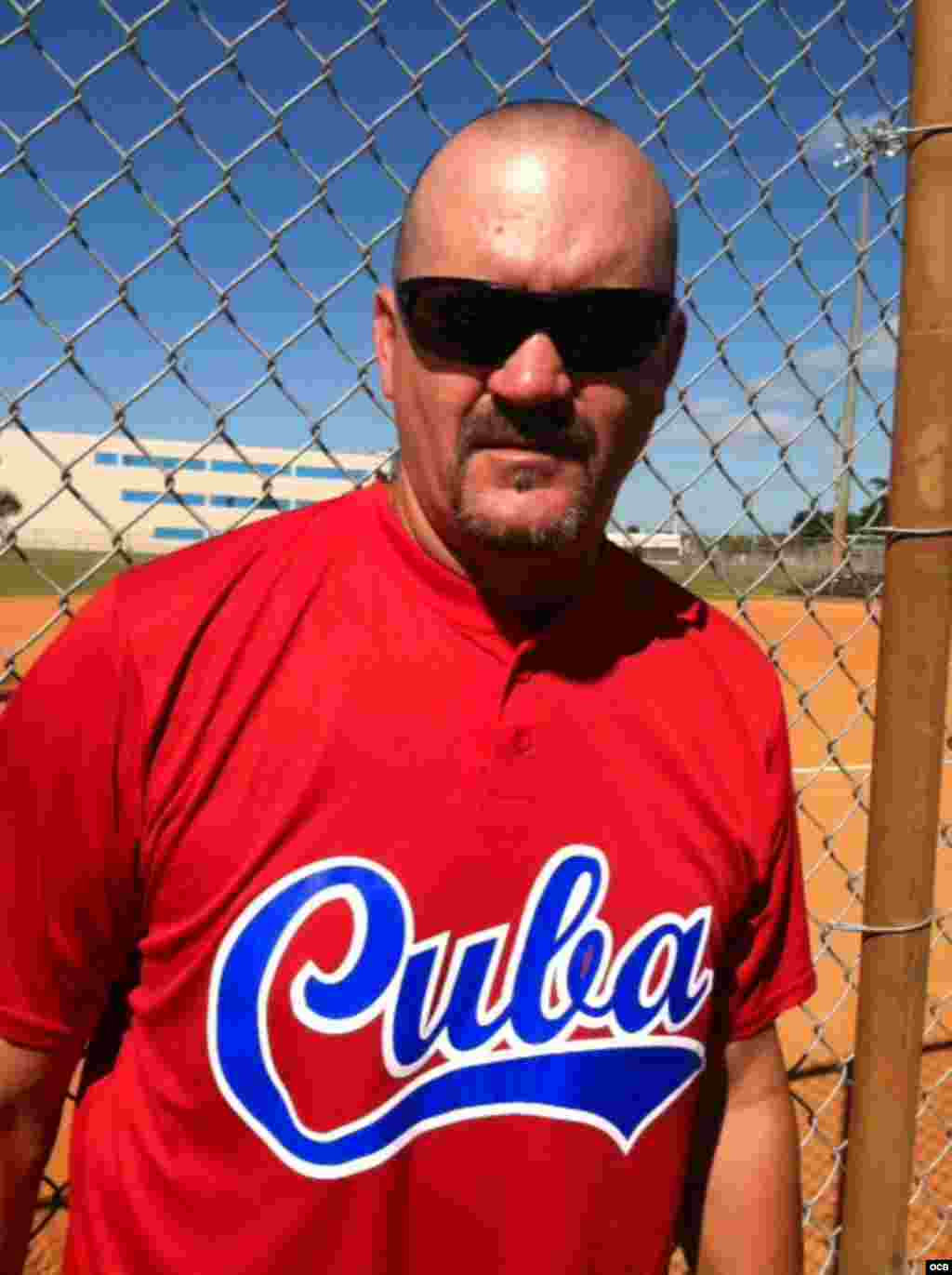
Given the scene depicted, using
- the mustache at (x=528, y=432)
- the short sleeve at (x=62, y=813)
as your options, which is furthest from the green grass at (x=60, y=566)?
the mustache at (x=528, y=432)

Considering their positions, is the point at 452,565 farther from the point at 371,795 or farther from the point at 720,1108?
the point at 720,1108

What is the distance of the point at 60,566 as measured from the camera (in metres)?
9.91

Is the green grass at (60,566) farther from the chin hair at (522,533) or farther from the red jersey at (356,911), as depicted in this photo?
the chin hair at (522,533)

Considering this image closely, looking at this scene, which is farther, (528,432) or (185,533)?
(185,533)

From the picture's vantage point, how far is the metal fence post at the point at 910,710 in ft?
5.54

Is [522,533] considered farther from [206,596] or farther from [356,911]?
[356,911]

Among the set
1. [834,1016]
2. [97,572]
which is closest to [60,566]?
[834,1016]

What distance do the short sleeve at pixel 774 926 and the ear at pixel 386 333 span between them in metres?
0.81

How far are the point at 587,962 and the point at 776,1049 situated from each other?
0.51 metres

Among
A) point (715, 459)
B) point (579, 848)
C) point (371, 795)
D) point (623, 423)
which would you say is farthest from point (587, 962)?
point (715, 459)

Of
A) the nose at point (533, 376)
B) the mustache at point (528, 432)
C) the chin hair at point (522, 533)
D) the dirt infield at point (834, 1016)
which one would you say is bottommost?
the dirt infield at point (834, 1016)

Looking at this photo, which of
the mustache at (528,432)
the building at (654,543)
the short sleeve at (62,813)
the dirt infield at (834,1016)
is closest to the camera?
the short sleeve at (62,813)

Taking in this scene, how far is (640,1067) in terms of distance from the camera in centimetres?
147

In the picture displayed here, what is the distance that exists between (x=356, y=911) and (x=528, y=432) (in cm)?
68
